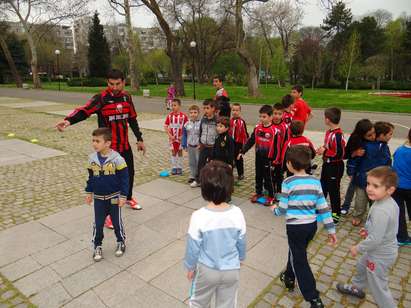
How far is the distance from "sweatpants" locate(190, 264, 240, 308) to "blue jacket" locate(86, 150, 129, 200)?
1.72 metres

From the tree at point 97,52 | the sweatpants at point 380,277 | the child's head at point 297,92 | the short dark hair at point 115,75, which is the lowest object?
the sweatpants at point 380,277

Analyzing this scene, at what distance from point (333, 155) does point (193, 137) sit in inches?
112

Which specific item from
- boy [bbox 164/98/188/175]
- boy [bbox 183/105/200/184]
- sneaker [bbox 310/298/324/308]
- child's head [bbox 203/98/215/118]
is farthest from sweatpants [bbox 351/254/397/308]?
boy [bbox 164/98/188/175]

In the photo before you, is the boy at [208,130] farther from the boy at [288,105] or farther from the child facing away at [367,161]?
the child facing away at [367,161]

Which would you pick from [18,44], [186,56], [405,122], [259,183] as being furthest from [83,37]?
[259,183]

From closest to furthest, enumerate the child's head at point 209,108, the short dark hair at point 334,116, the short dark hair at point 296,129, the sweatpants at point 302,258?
the sweatpants at point 302,258
the short dark hair at point 334,116
the short dark hair at point 296,129
the child's head at point 209,108

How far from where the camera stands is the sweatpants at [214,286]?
2.26 meters

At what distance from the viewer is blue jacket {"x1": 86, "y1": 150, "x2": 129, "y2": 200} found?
3.61 meters

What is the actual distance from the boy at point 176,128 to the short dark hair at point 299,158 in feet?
13.9

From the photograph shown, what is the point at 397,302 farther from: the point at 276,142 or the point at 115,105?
the point at 115,105

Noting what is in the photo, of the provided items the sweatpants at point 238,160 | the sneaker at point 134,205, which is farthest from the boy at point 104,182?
the sweatpants at point 238,160

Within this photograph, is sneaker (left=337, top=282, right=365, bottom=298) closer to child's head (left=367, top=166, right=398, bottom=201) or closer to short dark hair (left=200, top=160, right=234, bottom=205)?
child's head (left=367, top=166, right=398, bottom=201)

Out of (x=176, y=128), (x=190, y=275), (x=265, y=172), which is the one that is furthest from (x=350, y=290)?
(x=176, y=128)

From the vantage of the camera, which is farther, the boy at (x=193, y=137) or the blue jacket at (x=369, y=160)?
the boy at (x=193, y=137)
